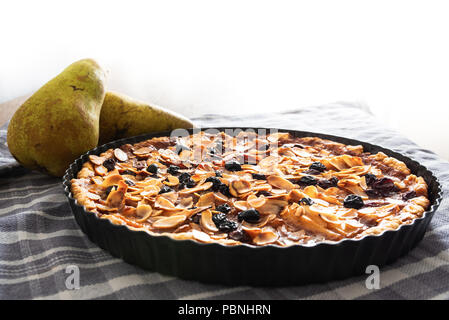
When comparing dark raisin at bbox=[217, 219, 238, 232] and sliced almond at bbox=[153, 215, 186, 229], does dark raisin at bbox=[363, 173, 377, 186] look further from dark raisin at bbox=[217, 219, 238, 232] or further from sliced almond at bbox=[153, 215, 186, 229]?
sliced almond at bbox=[153, 215, 186, 229]

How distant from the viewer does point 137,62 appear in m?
3.27

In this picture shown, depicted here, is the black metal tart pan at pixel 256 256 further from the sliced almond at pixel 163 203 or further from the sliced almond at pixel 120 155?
the sliced almond at pixel 120 155

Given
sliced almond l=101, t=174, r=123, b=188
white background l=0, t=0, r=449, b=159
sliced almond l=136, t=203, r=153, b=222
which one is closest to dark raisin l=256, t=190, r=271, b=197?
sliced almond l=136, t=203, r=153, b=222

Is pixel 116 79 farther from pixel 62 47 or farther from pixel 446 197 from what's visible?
pixel 446 197

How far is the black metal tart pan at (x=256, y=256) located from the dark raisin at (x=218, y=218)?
0.53 feet

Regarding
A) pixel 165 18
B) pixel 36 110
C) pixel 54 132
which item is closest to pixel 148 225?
pixel 54 132

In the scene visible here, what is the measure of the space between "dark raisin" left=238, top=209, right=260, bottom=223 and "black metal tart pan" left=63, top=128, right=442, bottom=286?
20 centimetres

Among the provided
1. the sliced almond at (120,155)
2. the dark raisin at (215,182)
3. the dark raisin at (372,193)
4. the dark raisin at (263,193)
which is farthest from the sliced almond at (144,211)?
the dark raisin at (372,193)

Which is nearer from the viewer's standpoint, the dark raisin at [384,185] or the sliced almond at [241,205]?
the sliced almond at [241,205]

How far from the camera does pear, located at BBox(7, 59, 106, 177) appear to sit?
158 cm

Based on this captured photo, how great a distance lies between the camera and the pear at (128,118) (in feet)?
6.38

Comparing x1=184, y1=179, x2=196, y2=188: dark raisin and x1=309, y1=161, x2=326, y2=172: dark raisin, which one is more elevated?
x1=309, y1=161, x2=326, y2=172: dark raisin

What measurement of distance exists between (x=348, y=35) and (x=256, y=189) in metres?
2.07

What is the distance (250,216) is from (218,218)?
85mm
